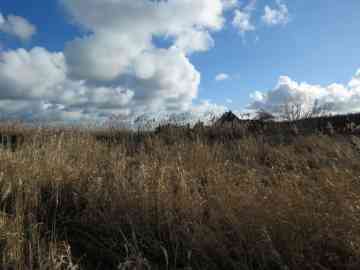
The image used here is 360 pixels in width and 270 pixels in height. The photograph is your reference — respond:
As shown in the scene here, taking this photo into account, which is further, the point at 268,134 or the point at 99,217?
the point at 268,134

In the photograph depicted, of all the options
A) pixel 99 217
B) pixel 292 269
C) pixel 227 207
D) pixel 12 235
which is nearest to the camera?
pixel 292 269

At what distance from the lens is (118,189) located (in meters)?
3.08

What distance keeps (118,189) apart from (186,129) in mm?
6184

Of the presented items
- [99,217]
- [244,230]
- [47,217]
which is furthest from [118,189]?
[244,230]

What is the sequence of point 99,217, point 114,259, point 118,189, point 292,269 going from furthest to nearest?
point 118,189, point 99,217, point 114,259, point 292,269

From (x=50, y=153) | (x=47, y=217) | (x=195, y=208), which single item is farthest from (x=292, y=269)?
(x=50, y=153)

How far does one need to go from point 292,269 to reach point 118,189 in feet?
5.49

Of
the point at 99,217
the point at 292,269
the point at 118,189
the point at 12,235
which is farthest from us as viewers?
the point at 118,189

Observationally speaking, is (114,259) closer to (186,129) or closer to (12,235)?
(12,235)

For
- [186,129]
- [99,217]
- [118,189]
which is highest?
[186,129]

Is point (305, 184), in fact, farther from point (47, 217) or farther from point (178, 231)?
point (47, 217)

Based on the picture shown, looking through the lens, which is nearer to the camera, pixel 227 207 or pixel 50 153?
pixel 227 207

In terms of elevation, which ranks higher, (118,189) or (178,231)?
(118,189)

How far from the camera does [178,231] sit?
2.49 meters
